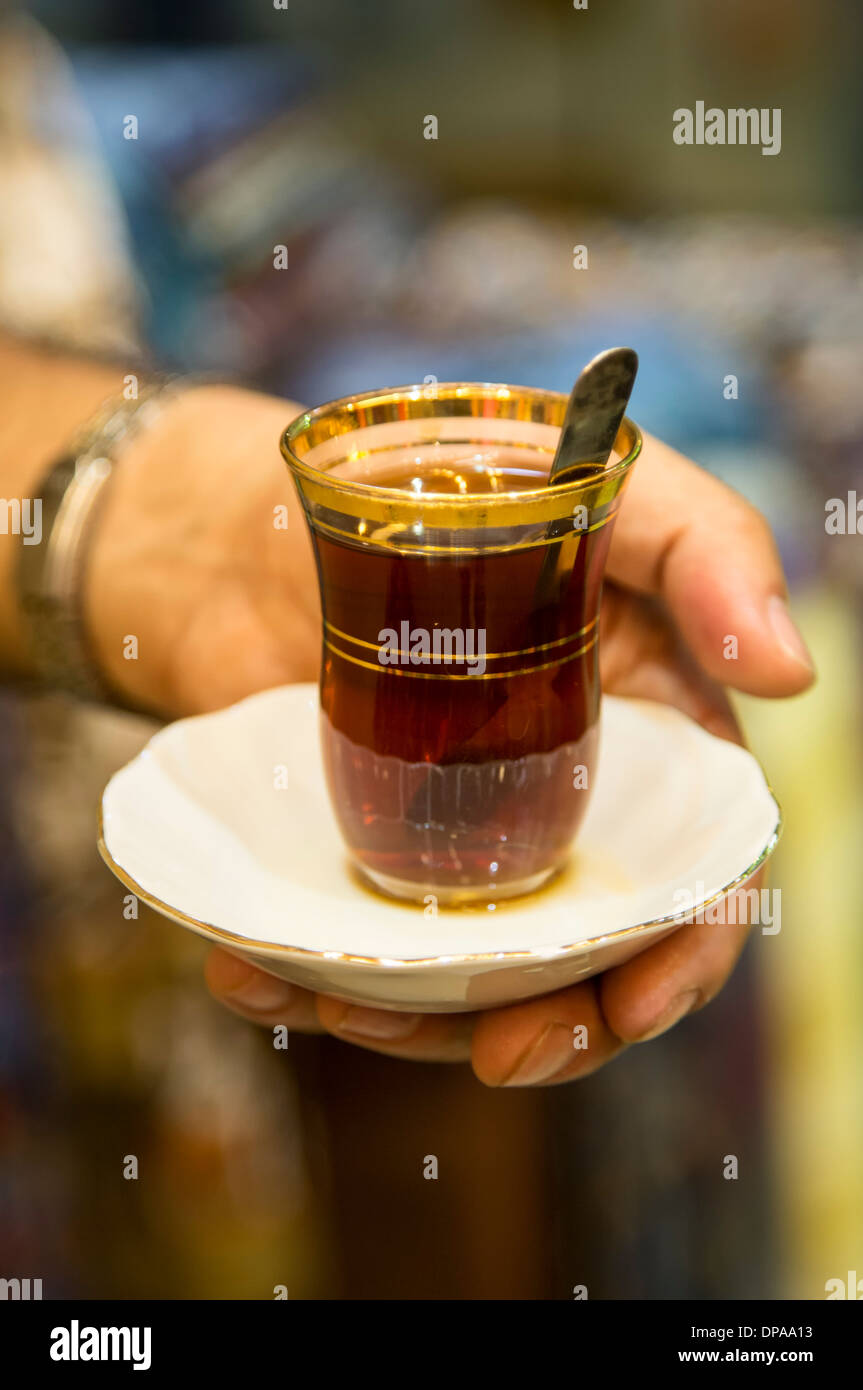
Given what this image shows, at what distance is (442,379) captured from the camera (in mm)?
2010

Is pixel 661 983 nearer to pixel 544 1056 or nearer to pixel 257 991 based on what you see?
pixel 544 1056

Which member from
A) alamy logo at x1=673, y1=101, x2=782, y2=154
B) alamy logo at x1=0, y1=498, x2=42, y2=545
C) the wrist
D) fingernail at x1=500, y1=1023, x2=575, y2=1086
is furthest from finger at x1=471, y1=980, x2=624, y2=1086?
alamy logo at x1=673, y1=101, x2=782, y2=154

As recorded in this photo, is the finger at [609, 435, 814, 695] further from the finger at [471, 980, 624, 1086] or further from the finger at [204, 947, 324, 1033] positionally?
the finger at [204, 947, 324, 1033]

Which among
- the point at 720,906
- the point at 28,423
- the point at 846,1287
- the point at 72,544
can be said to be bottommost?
the point at 846,1287

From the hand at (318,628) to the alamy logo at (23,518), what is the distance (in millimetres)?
95

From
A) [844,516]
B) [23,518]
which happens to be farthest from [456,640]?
[844,516]

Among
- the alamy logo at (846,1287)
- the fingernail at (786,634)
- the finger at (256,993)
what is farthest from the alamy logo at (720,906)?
the alamy logo at (846,1287)

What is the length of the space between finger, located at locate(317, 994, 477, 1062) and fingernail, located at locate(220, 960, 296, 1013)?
0.04 metres

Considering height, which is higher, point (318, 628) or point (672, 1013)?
point (318, 628)

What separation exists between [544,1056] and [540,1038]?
0.02 m

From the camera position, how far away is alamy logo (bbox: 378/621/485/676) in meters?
1.04

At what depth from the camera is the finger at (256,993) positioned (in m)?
1.15

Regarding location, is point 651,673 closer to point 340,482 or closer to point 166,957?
Answer: point 340,482

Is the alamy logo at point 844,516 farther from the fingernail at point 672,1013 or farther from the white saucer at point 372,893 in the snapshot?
the fingernail at point 672,1013
